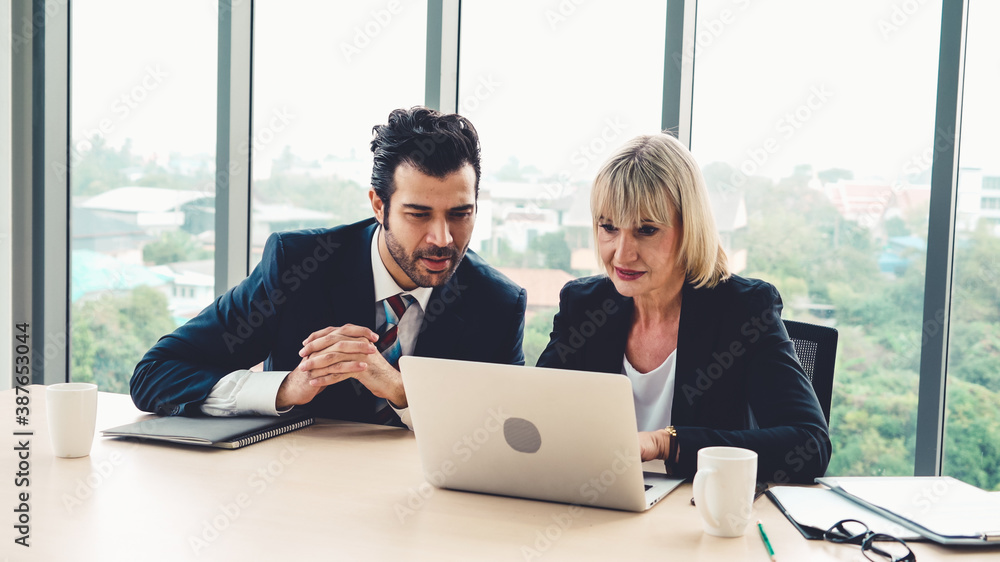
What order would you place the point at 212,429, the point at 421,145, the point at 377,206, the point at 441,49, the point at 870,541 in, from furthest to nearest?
1. the point at 441,49
2. the point at 377,206
3. the point at 421,145
4. the point at 212,429
5. the point at 870,541

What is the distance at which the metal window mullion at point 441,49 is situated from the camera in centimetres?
269

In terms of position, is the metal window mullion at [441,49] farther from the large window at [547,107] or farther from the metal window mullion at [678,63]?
the metal window mullion at [678,63]

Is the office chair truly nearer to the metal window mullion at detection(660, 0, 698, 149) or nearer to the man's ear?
the metal window mullion at detection(660, 0, 698, 149)

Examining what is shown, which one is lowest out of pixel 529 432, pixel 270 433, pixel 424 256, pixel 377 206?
pixel 270 433

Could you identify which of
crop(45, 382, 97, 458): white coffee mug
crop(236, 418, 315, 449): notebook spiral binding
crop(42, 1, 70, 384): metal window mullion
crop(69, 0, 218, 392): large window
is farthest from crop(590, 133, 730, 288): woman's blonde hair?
crop(42, 1, 70, 384): metal window mullion

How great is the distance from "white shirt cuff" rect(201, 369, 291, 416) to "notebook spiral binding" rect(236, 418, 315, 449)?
7 centimetres

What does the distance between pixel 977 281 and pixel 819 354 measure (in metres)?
1.69

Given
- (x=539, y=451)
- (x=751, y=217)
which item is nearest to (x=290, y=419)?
(x=539, y=451)

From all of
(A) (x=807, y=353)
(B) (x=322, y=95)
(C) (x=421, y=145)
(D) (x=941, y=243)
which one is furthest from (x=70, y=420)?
(B) (x=322, y=95)

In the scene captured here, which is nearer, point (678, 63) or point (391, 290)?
point (391, 290)

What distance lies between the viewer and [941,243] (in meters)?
2.20

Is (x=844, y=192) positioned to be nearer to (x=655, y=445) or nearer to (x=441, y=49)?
(x=441, y=49)

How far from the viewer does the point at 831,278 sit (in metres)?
3.72

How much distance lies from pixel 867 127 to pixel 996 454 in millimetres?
1489
